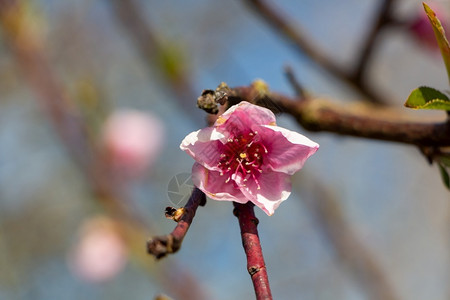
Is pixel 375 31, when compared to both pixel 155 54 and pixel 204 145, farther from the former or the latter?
pixel 204 145

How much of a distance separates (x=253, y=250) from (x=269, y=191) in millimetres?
153

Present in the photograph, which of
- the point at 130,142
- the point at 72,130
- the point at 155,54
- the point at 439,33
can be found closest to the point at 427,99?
the point at 439,33

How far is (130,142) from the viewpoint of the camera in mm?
3080

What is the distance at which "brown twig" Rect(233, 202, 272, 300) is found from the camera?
0.57 m

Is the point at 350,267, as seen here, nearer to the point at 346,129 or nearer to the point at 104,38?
the point at 346,129

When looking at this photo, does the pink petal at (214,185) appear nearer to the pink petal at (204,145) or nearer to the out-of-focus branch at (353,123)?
the pink petal at (204,145)

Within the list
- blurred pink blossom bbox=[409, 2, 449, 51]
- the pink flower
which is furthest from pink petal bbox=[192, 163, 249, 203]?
blurred pink blossom bbox=[409, 2, 449, 51]

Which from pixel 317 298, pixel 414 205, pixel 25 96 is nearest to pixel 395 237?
pixel 414 205

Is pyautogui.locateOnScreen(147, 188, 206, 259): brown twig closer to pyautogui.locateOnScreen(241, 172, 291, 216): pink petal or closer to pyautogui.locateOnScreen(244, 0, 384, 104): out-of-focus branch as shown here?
pyautogui.locateOnScreen(241, 172, 291, 216): pink petal

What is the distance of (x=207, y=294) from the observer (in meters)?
2.51

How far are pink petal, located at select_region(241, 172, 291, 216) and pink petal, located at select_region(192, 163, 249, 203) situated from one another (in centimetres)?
2

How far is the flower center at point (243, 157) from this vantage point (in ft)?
2.53

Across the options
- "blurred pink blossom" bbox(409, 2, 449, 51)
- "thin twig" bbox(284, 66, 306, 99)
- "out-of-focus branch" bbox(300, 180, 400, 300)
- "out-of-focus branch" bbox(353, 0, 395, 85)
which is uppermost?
"blurred pink blossom" bbox(409, 2, 449, 51)

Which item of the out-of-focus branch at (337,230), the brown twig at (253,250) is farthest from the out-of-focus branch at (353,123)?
the out-of-focus branch at (337,230)
